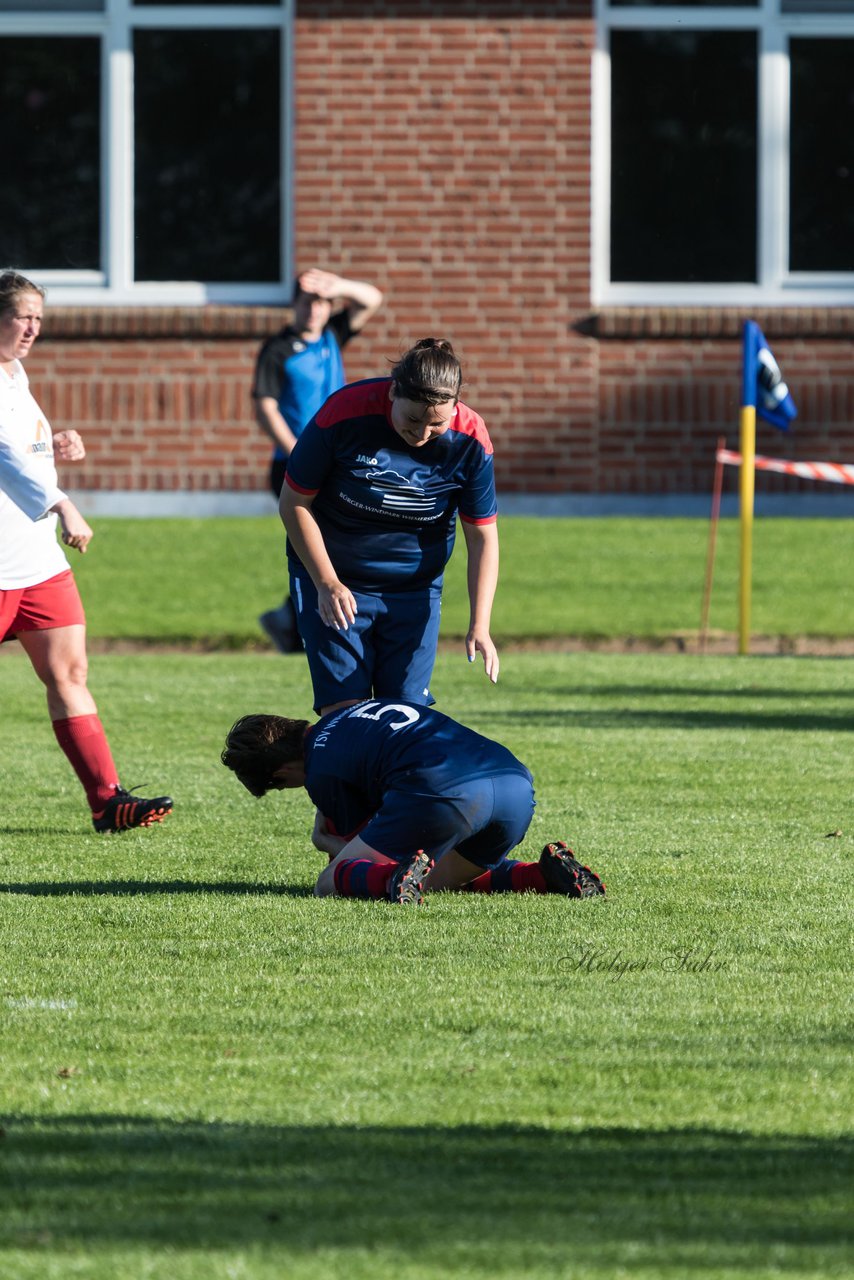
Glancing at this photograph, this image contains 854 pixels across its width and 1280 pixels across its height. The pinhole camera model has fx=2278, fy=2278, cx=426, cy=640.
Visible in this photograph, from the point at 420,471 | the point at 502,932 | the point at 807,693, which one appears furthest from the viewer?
the point at 807,693

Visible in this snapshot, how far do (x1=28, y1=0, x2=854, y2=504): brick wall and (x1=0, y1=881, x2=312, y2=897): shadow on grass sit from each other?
10.6m

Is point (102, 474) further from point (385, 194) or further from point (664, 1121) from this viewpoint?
point (664, 1121)

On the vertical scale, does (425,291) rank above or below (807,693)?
above

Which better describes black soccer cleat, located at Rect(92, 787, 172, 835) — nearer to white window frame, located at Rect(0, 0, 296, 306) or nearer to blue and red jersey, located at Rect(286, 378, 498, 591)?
blue and red jersey, located at Rect(286, 378, 498, 591)

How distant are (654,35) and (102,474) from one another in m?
Result: 5.35

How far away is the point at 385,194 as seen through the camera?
16781 millimetres

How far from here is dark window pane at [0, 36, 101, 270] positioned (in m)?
17.5

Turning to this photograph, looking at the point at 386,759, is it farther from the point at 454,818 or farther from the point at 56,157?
the point at 56,157

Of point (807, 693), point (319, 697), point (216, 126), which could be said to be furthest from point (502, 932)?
point (216, 126)

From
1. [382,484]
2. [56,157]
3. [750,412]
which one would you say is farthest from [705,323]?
[382,484]

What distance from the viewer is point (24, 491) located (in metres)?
7.23

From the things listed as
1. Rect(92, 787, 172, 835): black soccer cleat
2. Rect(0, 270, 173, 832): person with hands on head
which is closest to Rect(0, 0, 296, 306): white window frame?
Rect(0, 270, 173, 832): person with hands on head

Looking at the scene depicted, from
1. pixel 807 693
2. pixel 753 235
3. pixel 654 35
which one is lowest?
pixel 807 693

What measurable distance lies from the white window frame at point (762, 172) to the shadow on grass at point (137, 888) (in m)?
11.2
